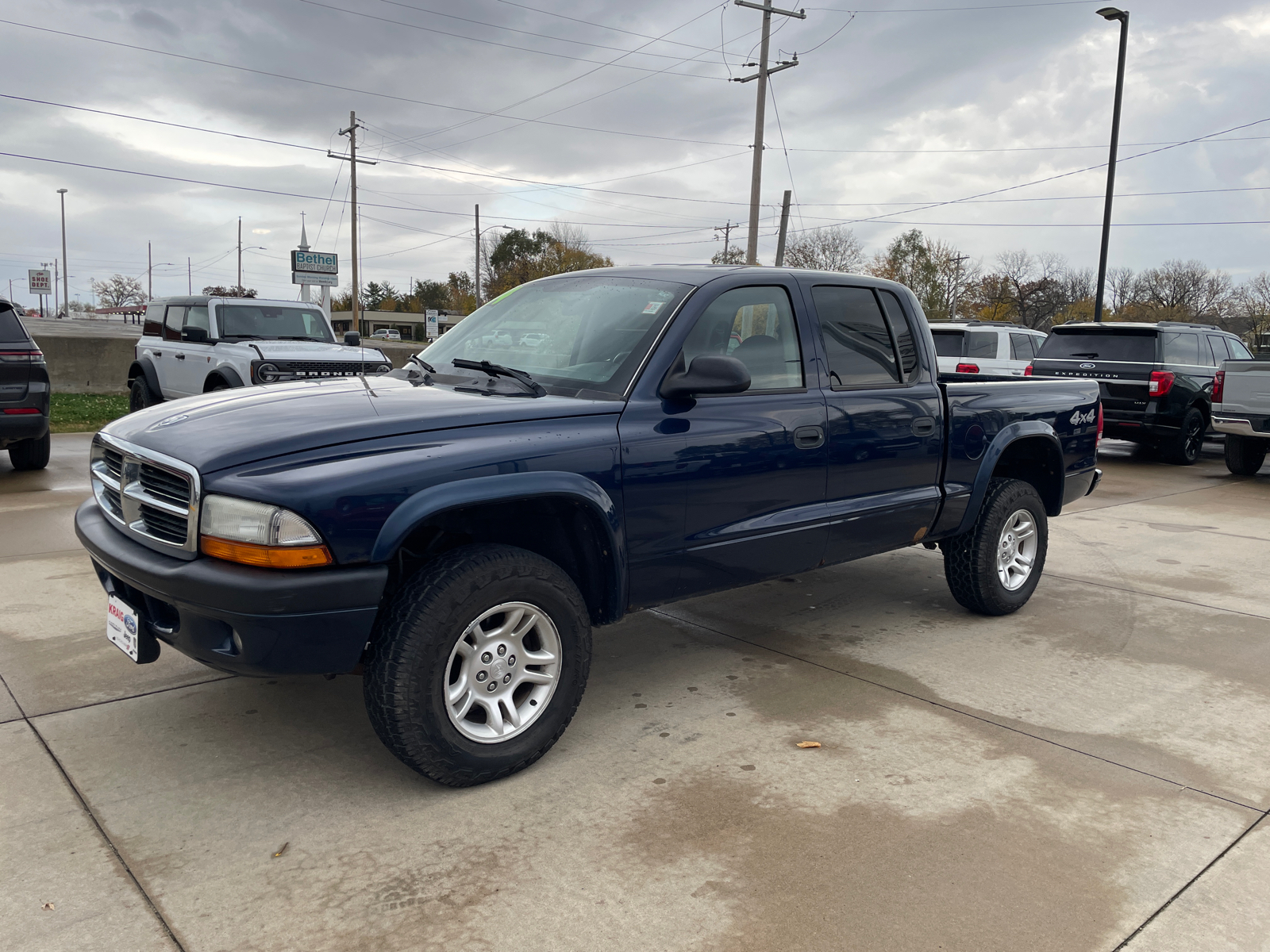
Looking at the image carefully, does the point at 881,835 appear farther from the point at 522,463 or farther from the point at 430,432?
the point at 430,432

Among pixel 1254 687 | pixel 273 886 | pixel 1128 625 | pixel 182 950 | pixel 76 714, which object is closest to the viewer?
pixel 182 950

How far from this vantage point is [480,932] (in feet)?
8.09

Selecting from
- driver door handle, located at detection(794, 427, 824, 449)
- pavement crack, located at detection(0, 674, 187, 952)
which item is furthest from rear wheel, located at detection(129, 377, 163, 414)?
driver door handle, located at detection(794, 427, 824, 449)

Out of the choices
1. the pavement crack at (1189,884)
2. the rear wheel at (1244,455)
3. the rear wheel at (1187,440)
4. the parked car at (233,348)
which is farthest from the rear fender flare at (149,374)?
the rear wheel at (1244,455)

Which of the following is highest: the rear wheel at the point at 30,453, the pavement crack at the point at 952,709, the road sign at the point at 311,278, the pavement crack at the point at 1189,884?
the road sign at the point at 311,278

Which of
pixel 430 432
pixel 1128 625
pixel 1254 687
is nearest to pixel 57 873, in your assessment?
pixel 430 432

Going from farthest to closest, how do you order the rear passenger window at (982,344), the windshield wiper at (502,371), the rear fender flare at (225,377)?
the rear passenger window at (982,344) < the rear fender flare at (225,377) < the windshield wiper at (502,371)

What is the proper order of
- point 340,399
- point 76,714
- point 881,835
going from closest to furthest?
point 881,835
point 340,399
point 76,714

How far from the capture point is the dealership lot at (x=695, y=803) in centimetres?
254

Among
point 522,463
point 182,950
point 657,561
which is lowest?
point 182,950

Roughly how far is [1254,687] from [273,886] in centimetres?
422

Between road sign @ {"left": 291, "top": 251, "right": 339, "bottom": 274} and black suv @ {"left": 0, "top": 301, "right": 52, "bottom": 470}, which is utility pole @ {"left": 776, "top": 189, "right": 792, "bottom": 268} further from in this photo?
black suv @ {"left": 0, "top": 301, "right": 52, "bottom": 470}

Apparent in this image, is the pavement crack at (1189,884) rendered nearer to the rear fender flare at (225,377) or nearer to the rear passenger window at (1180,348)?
the rear fender flare at (225,377)

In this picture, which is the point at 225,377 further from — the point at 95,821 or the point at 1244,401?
the point at 1244,401
